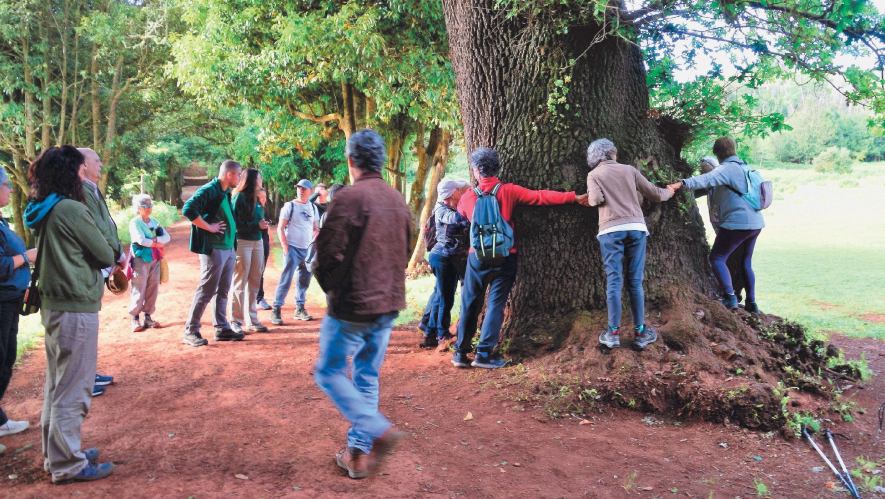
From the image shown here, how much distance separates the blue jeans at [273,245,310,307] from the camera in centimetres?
836

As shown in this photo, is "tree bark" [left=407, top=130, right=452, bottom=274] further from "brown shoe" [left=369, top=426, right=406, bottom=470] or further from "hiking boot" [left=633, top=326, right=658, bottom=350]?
"brown shoe" [left=369, top=426, right=406, bottom=470]

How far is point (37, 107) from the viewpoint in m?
18.3

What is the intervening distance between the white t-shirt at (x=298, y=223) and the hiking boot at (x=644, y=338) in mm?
4862

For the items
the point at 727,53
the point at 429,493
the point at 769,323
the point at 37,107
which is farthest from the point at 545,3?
the point at 37,107

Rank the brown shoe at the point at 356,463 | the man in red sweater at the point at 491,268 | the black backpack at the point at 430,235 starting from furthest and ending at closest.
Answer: the black backpack at the point at 430,235 → the man in red sweater at the point at 491,268 → the brown shoe at the point at 356,463

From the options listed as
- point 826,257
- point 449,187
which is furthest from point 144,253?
point 826,257

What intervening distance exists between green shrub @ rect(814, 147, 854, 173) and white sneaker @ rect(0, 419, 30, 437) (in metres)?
46.2

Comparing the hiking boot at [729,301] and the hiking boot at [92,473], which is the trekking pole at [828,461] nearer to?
the hiking boot at [729,301]

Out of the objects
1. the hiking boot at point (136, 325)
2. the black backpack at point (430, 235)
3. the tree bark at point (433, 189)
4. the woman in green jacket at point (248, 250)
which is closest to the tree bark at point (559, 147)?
the black backpack at point (430, 235)

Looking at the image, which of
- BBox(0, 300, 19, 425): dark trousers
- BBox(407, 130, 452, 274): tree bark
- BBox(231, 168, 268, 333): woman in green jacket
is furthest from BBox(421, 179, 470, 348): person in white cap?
BBox(407, 130, 452, 274): tree bark

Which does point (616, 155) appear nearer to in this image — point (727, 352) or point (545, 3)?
point (545, 3)

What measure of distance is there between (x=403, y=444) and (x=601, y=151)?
9.96ft

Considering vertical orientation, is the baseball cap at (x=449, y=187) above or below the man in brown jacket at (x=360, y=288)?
above

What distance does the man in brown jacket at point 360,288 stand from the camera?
11.7 feet
